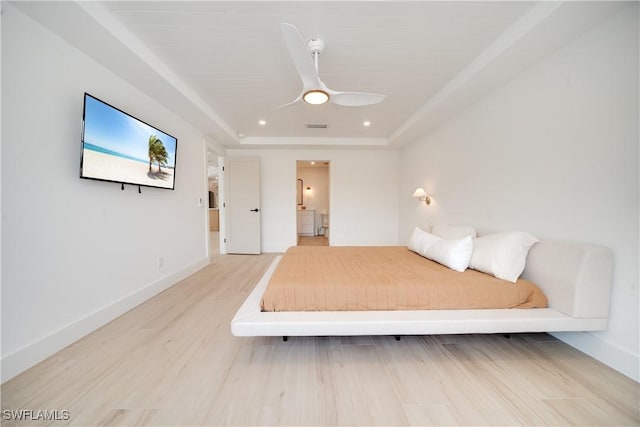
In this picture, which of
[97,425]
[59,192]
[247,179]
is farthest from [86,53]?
[247,179]

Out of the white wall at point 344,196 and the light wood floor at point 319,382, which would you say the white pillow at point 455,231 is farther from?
the white wall at point 344,196

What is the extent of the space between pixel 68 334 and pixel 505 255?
3.40m

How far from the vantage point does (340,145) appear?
185 inches

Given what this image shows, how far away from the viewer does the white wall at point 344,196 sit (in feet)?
16.7

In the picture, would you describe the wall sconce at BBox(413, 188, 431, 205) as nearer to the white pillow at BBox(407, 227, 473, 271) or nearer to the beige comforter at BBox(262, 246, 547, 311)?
the white pillow at BBox(407, 227, 473, 271)

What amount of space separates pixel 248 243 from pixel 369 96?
153 inches

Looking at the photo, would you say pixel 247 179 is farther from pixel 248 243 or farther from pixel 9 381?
pixel 9 381

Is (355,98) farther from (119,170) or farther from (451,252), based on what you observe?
(119,170)

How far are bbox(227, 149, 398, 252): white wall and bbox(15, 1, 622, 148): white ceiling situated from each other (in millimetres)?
2139

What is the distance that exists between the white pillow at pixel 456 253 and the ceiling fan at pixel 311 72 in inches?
57.7

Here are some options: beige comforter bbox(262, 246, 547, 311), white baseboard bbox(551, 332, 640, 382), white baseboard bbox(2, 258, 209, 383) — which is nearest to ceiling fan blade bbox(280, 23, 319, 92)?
beige comforter bbox(262, 246, 547, 311)

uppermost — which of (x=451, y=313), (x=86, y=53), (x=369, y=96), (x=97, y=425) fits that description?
(x=86, y=53)

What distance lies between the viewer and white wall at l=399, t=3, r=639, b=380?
1.41 metres

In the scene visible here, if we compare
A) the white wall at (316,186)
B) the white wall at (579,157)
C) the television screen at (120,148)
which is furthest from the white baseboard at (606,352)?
the white wall at (316,186)
